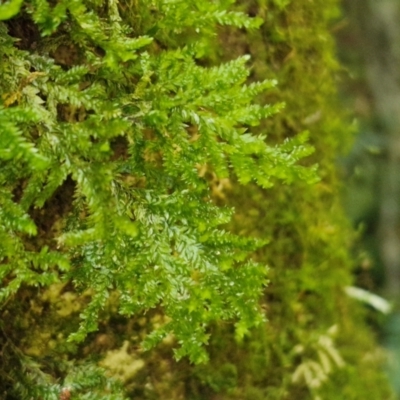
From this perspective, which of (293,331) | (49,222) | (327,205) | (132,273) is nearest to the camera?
(132,273)

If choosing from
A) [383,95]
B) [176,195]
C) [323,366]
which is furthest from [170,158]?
[383,95]

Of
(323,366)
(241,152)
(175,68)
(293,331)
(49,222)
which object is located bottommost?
(323,366)

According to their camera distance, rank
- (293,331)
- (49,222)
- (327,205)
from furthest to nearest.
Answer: (327,205) < (293,331) < (49,222)

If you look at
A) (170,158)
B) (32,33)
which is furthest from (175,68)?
(32,33)

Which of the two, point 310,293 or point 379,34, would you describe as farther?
point 379,34

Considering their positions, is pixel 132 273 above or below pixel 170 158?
below

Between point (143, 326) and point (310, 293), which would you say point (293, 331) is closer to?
point (310, 293)
